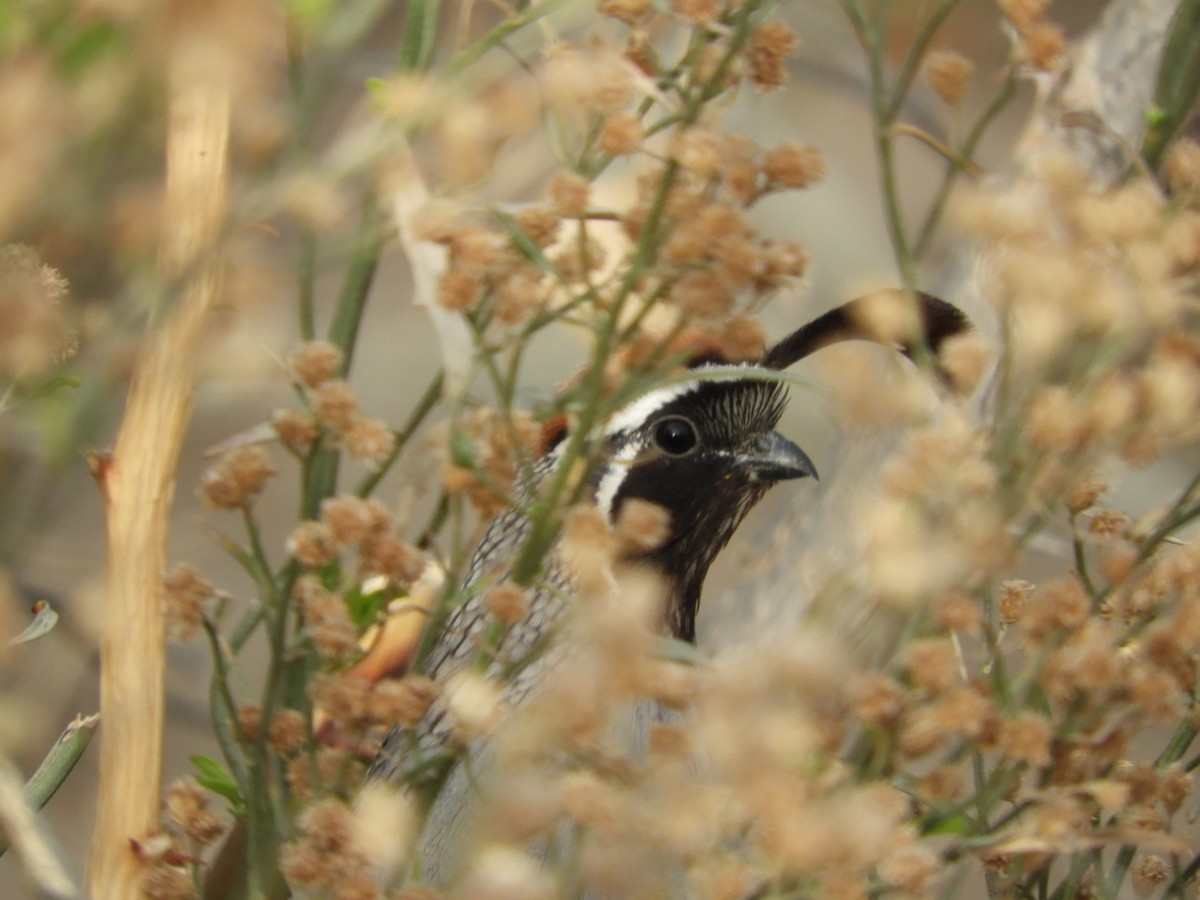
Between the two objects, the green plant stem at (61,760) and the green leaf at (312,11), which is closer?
the green leaf at (312,11)

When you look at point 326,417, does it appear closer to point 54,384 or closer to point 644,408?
point 54,384

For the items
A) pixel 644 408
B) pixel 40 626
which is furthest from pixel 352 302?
pixel 644 408

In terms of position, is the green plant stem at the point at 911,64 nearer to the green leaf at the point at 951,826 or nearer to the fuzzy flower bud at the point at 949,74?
the fuzzy flower bud at the point at 949,74

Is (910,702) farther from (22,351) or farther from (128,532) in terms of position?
(128,532)

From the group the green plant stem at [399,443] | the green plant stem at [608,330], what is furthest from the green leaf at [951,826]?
the green plant stem at [399,443]

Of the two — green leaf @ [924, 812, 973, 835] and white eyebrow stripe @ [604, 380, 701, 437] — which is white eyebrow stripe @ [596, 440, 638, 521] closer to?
white eyebrow stripe @ [604, 380, 701, 437]

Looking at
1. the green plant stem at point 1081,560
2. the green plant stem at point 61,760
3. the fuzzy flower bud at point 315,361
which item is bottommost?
the green plant stem at point 61,760

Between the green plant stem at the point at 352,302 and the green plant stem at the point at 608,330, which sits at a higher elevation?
the green plant stem at the point at 608,330
